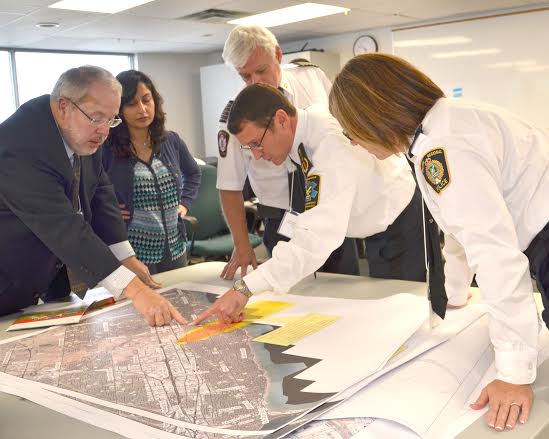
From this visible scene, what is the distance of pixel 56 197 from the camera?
1.63 meters

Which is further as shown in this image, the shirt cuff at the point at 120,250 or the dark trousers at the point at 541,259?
the shirt cuff at the point at 120,250

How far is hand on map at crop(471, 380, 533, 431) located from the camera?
3.12 ft

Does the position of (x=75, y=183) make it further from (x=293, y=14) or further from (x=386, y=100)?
(x=293, y=14)

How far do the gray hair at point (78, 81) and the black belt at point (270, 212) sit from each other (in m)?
0.88

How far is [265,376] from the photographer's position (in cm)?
115

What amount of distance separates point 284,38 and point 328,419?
7590 millimetres

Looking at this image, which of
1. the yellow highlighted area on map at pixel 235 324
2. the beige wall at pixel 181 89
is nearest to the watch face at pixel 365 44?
the beige wall at pixel 181 89

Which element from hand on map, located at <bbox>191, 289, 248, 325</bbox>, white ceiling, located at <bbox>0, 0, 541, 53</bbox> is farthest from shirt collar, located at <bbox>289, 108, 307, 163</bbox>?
white ceiling, located at <bbox>0, 0, 541, 53</bbox>

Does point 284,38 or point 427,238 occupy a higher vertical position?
point 284,38

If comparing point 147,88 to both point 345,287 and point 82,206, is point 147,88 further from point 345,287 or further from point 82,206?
point 345,287

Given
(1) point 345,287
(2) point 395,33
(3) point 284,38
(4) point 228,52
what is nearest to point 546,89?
(2) point 395,33

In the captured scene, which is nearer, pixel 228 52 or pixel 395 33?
pixel 228 52

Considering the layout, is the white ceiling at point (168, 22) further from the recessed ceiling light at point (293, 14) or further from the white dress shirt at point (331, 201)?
the white dress shirt at point (331, 201)

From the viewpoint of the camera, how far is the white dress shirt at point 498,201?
3.35 ft
